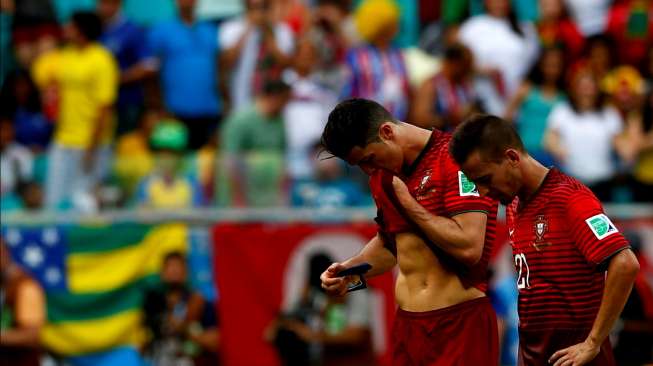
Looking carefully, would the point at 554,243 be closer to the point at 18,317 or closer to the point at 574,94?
the point at 18,317

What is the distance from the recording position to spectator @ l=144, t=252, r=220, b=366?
1330 centimetres

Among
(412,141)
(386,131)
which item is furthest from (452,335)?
(386,131)

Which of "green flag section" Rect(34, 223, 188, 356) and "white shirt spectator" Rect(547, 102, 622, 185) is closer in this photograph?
"green flag section" Rect(34, 223, 188, 356)

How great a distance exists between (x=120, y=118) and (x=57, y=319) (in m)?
2.62

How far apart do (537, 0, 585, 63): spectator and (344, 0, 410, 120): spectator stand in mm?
1738

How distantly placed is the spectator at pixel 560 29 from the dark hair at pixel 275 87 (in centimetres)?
295

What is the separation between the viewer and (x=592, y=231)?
22.4 ft

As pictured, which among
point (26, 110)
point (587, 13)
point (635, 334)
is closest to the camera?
point (635, 334)

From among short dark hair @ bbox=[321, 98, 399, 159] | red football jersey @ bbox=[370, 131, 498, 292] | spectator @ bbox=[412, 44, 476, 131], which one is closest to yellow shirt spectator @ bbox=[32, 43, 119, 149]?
spectator @ bbox=[412, 44, 476, 131]

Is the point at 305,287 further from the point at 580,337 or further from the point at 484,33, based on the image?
the point at 580,337

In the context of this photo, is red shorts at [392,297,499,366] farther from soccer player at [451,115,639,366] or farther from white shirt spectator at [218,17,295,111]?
white shirt spectator at [218,17,295,111]

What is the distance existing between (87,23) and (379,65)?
305cm

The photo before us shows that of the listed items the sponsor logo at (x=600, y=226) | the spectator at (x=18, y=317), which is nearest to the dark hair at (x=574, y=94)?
the spectator at (x=18, y=317)

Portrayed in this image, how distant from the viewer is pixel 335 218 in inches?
534
